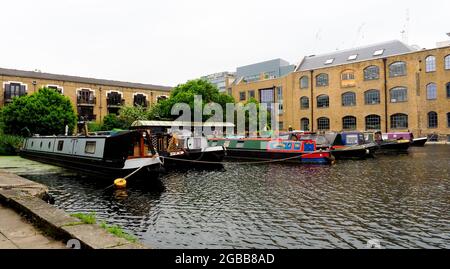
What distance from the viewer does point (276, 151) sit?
21688 millimetres

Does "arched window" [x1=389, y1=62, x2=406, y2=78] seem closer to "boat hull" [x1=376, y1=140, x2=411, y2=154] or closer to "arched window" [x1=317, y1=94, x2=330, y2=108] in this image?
"arched window" [x1=317, y1=94, x2=330, y2=108]

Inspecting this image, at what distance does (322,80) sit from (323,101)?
9.56 ft

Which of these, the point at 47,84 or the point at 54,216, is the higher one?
the point at 47,84

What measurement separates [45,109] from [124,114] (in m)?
10.6

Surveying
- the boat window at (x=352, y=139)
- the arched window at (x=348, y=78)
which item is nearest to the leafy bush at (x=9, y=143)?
the boat window at (x=352, y=139)

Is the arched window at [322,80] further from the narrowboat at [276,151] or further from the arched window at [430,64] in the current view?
the narrowboat at [276,151]

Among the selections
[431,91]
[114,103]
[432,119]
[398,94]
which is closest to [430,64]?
[431,91]

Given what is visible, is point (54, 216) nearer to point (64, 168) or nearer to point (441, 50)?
point (64, 168)

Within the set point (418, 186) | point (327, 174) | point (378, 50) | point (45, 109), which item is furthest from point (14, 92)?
point (378, 50)

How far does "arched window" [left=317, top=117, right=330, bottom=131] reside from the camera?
44.4m

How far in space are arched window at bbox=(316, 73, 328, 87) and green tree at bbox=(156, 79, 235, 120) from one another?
1544 centimetres

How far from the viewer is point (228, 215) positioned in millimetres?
8273

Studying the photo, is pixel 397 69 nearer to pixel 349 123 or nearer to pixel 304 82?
pixel 349 123
